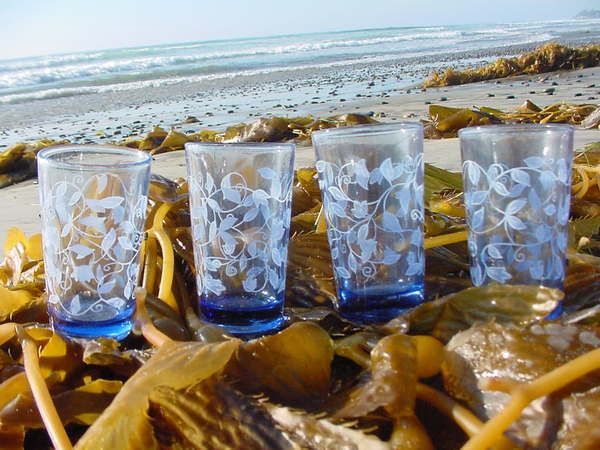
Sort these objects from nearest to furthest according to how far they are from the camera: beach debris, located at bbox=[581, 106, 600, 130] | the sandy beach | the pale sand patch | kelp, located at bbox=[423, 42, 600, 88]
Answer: the pale sand patch, the sandy beach, beach debris, located at bbox=[581, 106, 600, 130], kelp, located at bbox=[423, 42, 600, 88]

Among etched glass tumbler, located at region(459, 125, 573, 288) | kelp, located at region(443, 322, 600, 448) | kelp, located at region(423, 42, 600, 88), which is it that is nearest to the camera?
kelp, located at region(443, 322, 600, 448)

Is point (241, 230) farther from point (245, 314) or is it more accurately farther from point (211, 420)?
point (211, 420)

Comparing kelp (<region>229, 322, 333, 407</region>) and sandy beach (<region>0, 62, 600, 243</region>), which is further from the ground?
kelp (<region>229, 322, 333, 407</region>)

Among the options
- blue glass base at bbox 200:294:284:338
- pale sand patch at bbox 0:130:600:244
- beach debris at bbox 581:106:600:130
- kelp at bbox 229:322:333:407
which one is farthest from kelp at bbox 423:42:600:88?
kelp at bbox 229:322:333:407

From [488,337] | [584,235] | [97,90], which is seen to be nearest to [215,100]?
[97,90]

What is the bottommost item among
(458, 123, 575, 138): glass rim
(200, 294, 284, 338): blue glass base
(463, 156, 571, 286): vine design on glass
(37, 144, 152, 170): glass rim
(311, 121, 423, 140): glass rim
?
(200, 294, 284, 338): blue glass base

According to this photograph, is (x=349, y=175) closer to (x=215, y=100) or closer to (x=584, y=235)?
(x=584, y=235)

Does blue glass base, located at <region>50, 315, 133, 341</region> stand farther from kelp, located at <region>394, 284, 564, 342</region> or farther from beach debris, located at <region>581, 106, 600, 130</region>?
beach debris, located at <region>581, 106, 600, 130</region>
